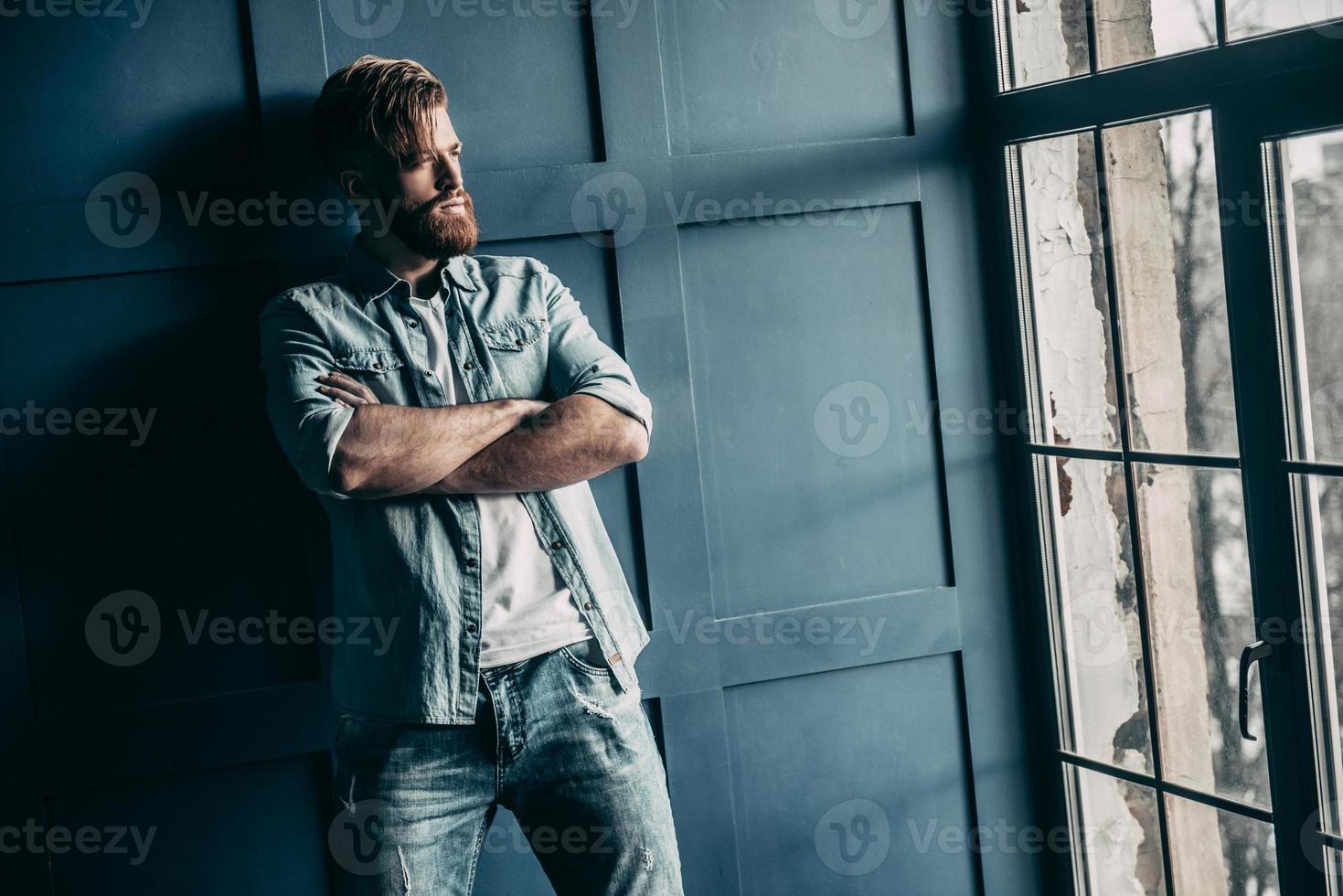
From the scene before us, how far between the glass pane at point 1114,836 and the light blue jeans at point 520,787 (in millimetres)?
1144

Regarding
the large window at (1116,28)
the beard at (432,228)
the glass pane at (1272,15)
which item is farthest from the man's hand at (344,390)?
the glass pane at (1272,15)

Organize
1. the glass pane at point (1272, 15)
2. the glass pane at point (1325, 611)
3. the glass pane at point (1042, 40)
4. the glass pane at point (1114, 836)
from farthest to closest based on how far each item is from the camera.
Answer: the glass pane at point (1114, 836) → the glass pane at point (1042, 40) → the glass pane at point (1325, 611) → the glass pane at point (1272, 15)

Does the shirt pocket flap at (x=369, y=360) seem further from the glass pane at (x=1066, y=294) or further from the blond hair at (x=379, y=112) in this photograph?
the glass pane at (x=1066, y=294)

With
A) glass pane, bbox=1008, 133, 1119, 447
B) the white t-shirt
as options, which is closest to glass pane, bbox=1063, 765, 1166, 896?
glass pane, bbox=1008, 133, 1119, 447

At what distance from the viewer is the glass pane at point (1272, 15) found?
2.08m

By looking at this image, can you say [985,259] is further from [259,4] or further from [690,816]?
[259,4]

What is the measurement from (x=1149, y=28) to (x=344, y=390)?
5.83 ft

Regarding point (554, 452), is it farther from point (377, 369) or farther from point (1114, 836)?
point (1114, 836)

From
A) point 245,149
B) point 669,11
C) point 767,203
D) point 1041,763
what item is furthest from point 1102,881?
point 245,149

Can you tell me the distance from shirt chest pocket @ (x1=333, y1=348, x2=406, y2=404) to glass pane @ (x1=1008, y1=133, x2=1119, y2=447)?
4.90ft

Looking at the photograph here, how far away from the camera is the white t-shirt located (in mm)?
2240

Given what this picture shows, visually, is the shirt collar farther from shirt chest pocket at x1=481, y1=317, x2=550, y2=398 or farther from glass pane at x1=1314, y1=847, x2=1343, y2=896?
glass pane at x1=1314, y1=847, x2=1343, y2=896

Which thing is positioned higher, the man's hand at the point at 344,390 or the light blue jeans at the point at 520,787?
the man's hand at the point at 344,390

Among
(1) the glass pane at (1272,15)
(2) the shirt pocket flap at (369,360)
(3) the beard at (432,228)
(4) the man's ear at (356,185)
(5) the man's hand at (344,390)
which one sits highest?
(1) the glass pane at (1272,15)
